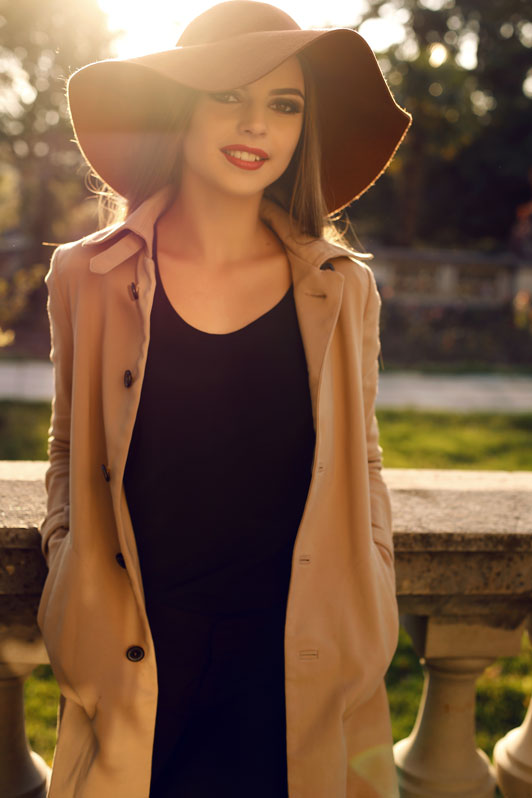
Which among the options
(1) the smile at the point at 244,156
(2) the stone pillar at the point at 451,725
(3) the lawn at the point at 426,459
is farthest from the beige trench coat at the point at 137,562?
(3) the lawn at the point at 426,459

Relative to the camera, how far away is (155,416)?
167 centimetres

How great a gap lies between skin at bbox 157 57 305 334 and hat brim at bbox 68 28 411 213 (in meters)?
0.10

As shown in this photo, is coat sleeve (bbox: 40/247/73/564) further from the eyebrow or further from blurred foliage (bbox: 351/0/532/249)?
blurred foliage (bbox: 351/0/532/249)

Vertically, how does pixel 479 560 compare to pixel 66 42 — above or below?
below

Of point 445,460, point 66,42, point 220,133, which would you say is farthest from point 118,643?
point 66,42

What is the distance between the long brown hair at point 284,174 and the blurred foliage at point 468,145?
1636cm

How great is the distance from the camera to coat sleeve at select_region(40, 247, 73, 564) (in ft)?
5.65

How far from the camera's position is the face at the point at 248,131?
1689 millimetres

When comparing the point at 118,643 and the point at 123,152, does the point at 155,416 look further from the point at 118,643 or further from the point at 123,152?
the point at 123,152

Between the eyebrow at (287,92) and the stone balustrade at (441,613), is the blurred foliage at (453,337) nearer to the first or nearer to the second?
the stone balustrade at (441,613)

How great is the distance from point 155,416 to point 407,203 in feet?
57.8

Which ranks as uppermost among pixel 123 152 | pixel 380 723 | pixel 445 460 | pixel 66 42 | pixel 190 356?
pixel 66 42

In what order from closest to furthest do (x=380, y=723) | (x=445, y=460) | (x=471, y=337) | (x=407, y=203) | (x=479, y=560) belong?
(x=380, y=723) → (x=479, y=560) → (x=445, y=460) → (x=471, y=337) → (x=407, y=203)

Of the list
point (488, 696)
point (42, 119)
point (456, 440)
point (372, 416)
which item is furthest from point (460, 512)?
point (42, 119)
